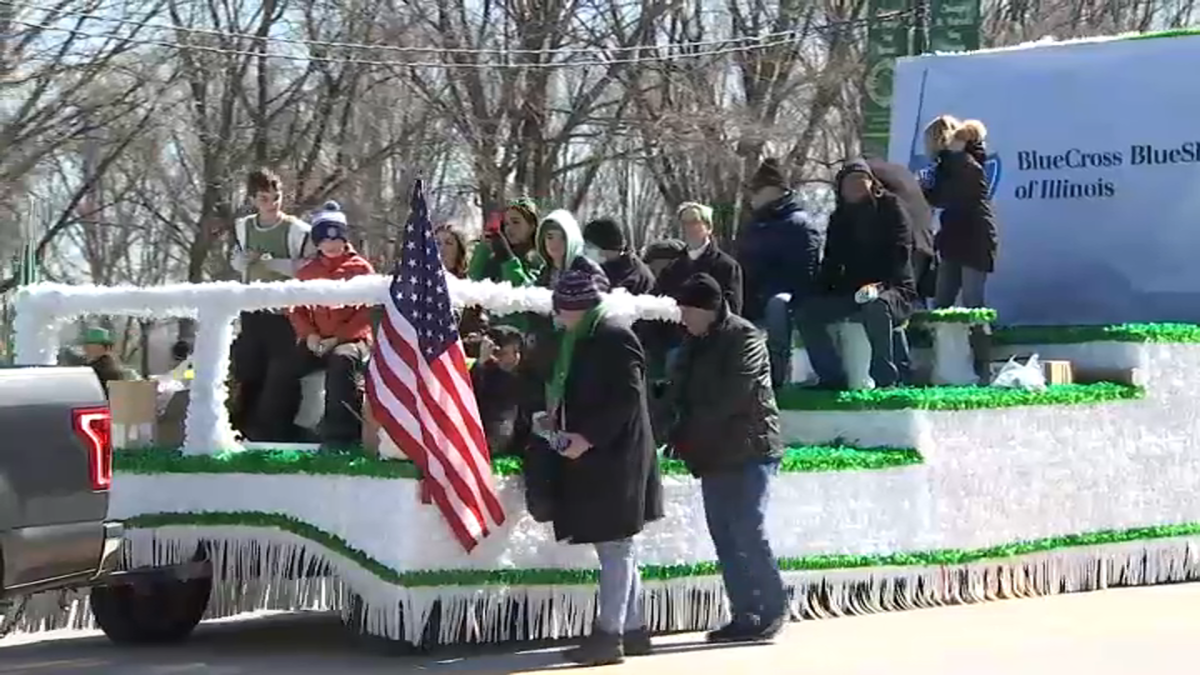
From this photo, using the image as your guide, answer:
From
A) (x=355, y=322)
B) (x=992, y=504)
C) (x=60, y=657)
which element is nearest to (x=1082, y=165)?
(x=992, y=504)

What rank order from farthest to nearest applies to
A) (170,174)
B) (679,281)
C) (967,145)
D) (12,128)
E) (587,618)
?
(170,174) < (12,128) < (967,145) < (679,281) < (587,618)

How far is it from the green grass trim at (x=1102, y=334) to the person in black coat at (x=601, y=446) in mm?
4207

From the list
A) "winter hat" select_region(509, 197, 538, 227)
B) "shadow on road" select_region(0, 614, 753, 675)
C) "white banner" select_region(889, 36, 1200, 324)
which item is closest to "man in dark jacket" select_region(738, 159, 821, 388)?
"winter hat" select_region(509, 197, 538, 227)

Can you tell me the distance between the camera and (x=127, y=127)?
106 feet

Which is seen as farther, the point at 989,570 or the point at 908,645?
the point at 989,570

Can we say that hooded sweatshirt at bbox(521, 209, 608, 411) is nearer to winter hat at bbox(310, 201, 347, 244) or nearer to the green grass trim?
winter hat at bbox(310, 201, 347, 244)

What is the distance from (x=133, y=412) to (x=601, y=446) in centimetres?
267

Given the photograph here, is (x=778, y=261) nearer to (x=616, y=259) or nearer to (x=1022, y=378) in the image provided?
(x=616, y=259)

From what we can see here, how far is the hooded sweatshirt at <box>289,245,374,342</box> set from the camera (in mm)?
9102

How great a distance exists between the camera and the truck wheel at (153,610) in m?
9.17

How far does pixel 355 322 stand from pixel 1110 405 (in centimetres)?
483

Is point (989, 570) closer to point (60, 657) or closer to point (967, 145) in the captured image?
point (967, 145)

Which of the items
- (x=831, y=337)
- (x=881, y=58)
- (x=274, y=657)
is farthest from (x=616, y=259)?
(x=881, y=58)

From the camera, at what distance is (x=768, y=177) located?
10.7 metres
